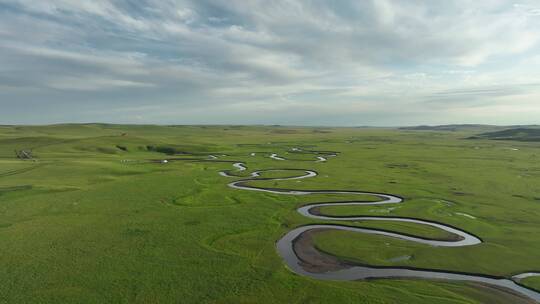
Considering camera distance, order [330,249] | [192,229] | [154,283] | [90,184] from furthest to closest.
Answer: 1. [90,184]
2. [192,229]
3. [330,249]
4. [154,283]

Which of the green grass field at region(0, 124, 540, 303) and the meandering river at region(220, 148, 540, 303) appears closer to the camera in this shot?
the green grass field at region(0, 124, 540, 303)

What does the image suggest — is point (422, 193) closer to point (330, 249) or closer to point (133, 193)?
point (330, 249)

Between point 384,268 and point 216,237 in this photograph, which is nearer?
point 384,268

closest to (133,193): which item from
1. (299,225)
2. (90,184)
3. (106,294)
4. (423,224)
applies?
(90,184)

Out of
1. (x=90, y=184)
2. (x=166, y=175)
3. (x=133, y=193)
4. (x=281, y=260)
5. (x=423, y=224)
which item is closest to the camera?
(x=281, y=260)

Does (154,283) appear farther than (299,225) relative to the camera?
No

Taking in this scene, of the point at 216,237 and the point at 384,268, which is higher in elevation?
the point at 216,237

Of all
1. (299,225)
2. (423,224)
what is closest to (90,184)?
(299,225)

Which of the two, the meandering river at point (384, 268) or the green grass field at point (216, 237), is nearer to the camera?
the green grass field at point (216, 237)

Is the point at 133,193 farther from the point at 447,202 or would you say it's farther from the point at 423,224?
the point at 447,202
